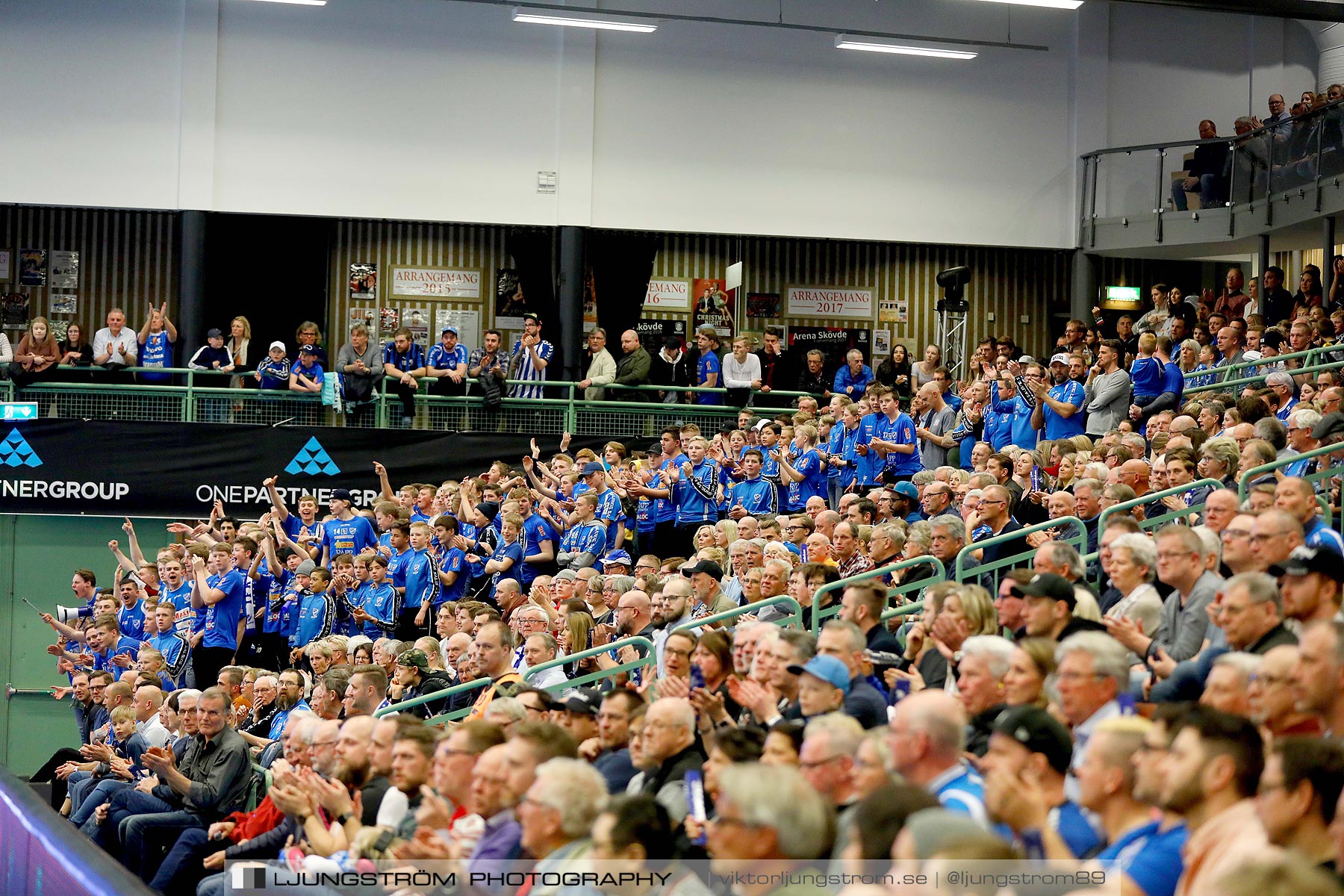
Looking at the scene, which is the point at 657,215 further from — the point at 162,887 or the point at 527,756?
the point at 527,756

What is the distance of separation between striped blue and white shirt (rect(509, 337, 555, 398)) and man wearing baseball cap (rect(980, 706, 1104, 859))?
40.5 feet

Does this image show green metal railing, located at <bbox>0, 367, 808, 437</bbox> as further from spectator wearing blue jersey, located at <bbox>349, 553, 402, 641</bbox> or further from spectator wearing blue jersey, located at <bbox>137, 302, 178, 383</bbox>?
spectator wearing blue jersey, located at <bbox>349, 553, 402, 641</bbox>

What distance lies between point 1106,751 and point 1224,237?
1438 cm

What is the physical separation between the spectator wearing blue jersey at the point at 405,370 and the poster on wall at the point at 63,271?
5052 millimetres

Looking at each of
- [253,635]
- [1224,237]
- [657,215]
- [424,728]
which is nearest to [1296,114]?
[1224,237]

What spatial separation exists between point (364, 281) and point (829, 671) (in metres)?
14.8

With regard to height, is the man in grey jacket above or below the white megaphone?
above

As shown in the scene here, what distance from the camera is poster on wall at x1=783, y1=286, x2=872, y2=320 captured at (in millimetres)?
19844

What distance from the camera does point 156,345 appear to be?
1625cm

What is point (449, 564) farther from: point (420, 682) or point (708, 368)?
point (708, 368)

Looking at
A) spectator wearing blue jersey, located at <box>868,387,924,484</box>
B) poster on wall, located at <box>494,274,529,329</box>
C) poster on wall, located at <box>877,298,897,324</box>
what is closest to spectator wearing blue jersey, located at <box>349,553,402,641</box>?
spectator wearing blue jersey, located at <box>868,387,924,484</box>

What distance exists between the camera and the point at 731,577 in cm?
934

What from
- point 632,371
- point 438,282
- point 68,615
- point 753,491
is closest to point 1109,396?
point 753,491

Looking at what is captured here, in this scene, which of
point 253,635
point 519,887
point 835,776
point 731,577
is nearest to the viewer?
point 835,776
